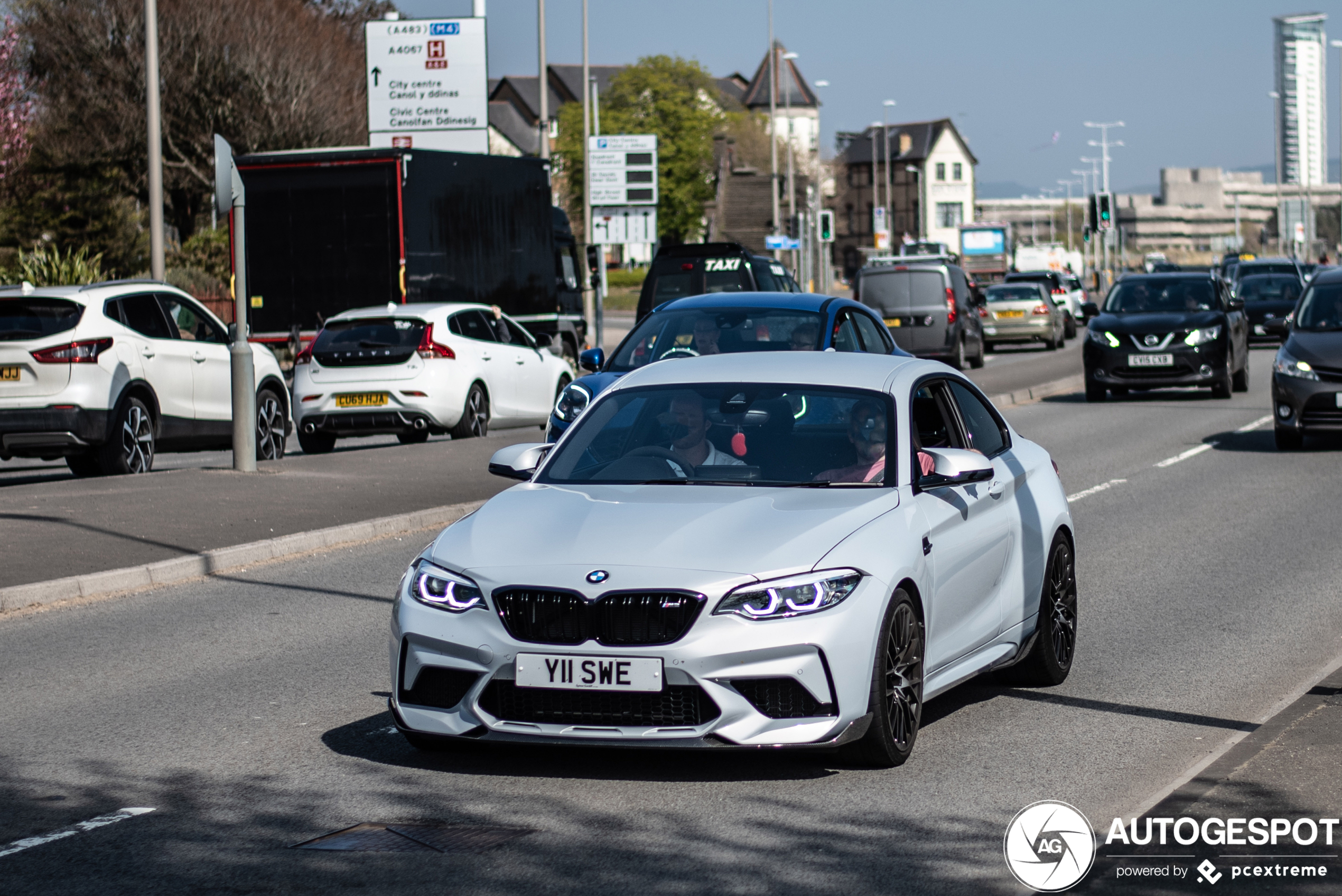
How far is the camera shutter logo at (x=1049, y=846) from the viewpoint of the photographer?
16.0 feet

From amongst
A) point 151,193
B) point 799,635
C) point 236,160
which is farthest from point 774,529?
point 236,160

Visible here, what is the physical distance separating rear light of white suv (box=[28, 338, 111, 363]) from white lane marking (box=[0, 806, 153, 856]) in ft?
35.6

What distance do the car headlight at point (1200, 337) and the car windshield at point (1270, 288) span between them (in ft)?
53.1

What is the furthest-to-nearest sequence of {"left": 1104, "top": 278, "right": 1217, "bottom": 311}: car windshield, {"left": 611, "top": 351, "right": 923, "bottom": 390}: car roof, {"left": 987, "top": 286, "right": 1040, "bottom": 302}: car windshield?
{"left": 987, "top": 286, "right": 1040, "bottom": 302}: car windshield → {"left": 1104, "top": 278, "right": 1217, "bottom": 311}: car windshield → {"left": 611, "top": 351, "right": 923, "bottom": 390}: car roof

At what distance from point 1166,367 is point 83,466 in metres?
15.3

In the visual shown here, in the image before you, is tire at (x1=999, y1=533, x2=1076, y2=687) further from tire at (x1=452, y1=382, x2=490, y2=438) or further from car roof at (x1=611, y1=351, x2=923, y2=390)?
tire at (x1=452, y1=382, x2=490, y2=438)

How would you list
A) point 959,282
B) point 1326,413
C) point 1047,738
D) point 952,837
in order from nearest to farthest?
point 952,837 < point 1047,738 < point 1326,413 < point 959,282

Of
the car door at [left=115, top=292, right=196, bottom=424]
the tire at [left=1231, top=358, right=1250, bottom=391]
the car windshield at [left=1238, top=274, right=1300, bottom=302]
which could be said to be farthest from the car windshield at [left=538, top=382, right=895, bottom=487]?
the car windshield at [left=1238, top=274, right=1300, bottom=302]

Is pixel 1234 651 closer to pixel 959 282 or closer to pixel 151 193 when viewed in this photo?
pixel 151 193

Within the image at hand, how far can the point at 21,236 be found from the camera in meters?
45.8

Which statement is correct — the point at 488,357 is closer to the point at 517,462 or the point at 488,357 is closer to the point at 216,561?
the point at 216,561

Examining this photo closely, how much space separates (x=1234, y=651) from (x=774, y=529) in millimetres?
3437

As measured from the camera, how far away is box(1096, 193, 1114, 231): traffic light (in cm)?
5278

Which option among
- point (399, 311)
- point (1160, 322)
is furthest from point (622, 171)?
point (399, 311)
